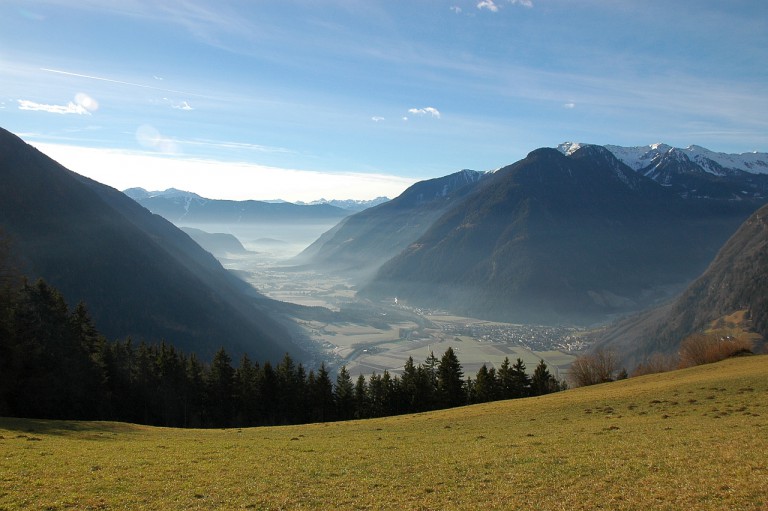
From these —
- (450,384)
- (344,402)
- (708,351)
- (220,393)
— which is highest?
(708,351)

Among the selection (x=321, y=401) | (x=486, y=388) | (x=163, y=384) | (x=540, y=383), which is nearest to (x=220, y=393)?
(x=163, y=384)

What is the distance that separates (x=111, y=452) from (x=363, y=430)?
75.9ft

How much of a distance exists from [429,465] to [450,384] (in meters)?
66.0

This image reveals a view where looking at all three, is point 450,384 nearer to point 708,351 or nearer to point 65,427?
point 708,351

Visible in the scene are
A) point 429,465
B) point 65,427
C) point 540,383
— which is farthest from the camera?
point 540,383

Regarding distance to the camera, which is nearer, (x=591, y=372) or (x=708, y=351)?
(x=708, y=351)

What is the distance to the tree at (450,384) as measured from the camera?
90625 millimetres

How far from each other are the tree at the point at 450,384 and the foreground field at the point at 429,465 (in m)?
48.5

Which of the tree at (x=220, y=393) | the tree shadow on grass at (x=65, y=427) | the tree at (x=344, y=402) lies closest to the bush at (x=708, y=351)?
the tree at (x=344, y=402)

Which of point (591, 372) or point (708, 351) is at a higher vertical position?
point (708, 351)

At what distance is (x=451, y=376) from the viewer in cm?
9131

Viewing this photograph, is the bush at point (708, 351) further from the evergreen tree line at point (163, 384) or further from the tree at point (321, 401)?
the tree at point (321, 401)

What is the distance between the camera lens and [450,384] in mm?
91000

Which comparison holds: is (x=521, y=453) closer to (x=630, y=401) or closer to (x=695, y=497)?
(x=695, y=497)
